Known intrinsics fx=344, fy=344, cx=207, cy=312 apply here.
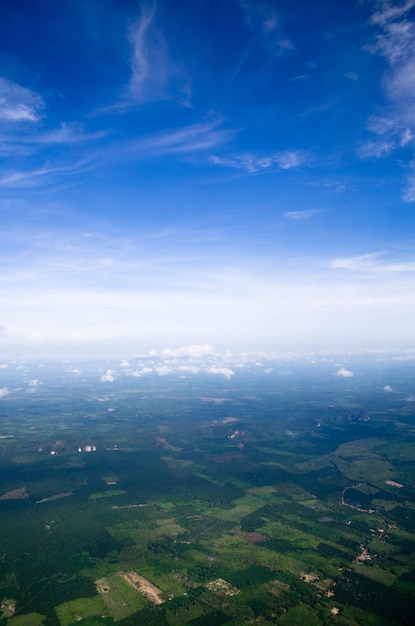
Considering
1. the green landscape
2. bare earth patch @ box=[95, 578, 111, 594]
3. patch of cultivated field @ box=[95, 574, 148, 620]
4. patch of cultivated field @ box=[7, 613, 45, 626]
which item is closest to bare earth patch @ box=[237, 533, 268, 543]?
the green landscape

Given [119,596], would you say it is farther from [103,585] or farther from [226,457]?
[226,457]

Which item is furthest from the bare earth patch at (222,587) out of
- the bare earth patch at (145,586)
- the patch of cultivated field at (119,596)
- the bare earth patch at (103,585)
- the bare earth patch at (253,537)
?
the bare earth patch at (103,585)

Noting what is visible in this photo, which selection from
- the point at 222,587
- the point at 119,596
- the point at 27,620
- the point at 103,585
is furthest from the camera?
the point at 103,585

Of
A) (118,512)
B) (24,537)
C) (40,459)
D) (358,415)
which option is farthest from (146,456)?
(358,415)

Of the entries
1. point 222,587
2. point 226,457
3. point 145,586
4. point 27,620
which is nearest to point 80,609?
point 27,620

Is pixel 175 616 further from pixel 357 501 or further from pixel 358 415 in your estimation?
pixel 358 415

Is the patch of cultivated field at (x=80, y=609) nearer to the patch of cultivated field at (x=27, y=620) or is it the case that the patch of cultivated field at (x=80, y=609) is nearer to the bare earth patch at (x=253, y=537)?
the patch of cultivated field at (x=27, y=620)

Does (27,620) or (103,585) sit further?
(103,585)
